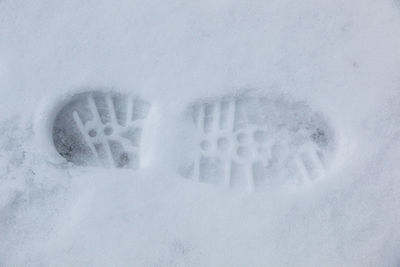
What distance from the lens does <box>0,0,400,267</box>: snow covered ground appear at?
3.38 feet

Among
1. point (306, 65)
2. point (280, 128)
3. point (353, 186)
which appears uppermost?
point (306, 65)

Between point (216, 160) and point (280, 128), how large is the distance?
0.55 feet

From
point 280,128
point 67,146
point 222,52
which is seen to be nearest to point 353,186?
point 280,128

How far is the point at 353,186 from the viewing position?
3.45ft

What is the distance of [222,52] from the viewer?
1115mm

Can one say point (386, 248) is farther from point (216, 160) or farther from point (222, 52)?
point (222, 52)

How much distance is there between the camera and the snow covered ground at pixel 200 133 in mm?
1030

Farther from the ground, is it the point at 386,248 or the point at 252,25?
the point at 252,25

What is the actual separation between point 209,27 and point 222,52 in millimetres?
69

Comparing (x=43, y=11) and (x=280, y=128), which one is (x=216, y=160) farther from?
(x=43, y=11)

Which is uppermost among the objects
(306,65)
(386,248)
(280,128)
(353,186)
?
A: (306,65)

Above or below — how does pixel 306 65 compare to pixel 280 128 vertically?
above

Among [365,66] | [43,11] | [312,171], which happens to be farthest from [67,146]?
[365,66]

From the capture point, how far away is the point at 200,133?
1.08 meters
